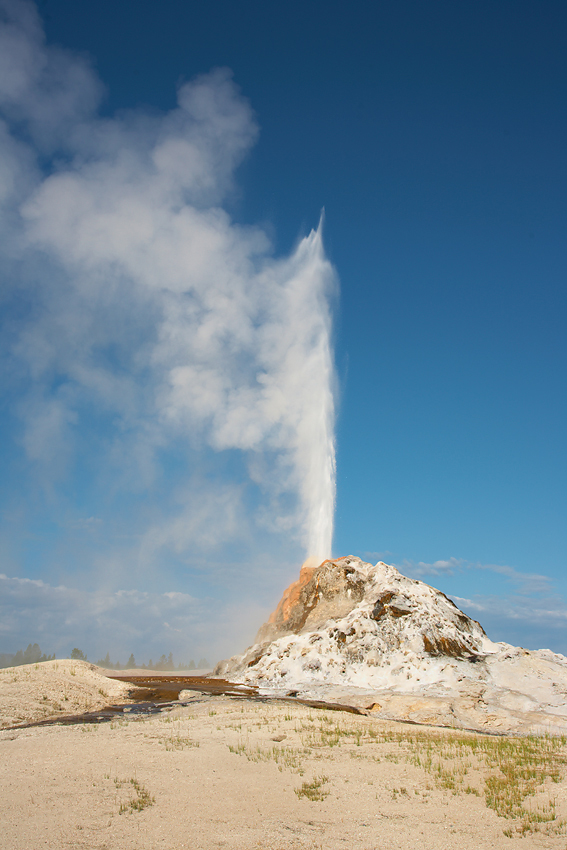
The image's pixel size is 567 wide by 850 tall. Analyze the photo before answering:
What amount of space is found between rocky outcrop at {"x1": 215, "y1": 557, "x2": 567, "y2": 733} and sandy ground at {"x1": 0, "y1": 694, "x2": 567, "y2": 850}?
11995 mm

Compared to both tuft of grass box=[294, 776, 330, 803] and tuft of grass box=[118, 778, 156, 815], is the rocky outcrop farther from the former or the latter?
tuft of grass box=[118, 778, 156, 815]

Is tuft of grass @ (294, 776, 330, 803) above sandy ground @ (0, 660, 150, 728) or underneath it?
above

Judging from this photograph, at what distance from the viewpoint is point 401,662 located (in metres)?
38.9

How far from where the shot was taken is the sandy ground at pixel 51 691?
25.0m

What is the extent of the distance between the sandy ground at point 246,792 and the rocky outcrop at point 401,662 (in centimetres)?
1199

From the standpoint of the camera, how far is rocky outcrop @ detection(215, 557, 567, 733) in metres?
29.8

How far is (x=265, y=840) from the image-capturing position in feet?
29.7

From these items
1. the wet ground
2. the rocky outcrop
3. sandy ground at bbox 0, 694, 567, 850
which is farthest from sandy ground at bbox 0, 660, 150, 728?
the rocky outcrop

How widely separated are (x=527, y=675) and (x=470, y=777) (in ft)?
85.7

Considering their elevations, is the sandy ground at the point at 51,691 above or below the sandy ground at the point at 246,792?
below

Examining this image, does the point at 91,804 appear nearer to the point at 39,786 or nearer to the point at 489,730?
the point at 39,786

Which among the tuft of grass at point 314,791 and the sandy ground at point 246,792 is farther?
the tuft of grass at point 314,791

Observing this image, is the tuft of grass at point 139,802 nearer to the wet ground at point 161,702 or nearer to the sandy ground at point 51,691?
the wet ground at point 161,702

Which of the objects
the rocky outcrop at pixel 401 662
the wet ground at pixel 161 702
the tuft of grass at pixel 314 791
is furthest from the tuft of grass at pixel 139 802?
the rocky outcrop at pixel 401 662
